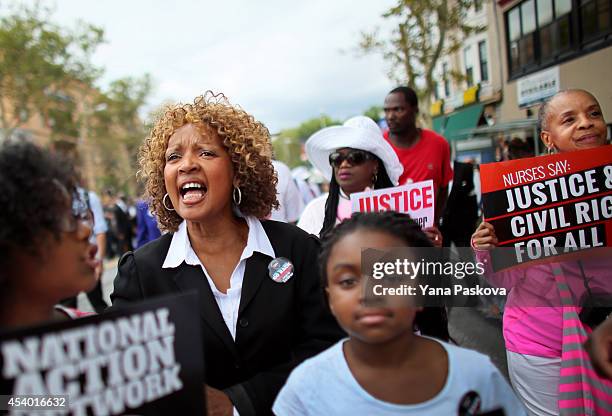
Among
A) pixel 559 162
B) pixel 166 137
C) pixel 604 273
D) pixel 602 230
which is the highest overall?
pixel 166 137

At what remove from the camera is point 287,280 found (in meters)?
2.13

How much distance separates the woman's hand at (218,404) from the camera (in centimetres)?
172

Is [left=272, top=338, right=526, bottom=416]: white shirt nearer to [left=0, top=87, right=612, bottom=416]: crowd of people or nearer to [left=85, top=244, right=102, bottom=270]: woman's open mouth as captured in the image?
[left=0, top=87, right=612, bottom=416]: crowd of people

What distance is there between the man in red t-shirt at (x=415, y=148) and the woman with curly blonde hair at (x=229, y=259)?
229cm

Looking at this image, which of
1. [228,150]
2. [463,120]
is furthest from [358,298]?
[463,120]

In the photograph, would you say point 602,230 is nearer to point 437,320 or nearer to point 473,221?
point 437,320

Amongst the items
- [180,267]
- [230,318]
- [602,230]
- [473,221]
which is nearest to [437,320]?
[602,230]

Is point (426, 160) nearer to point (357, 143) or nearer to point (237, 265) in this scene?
point (357, 143)

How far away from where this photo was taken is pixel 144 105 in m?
43.7

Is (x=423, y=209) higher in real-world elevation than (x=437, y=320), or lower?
higher

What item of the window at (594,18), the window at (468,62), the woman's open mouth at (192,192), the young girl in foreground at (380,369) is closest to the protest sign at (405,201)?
the woman's open mouth at (192,192)

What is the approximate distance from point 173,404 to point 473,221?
389cm

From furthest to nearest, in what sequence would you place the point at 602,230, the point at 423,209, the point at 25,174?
the point at 423,209 → the point at 602,230 → the point at 25,174

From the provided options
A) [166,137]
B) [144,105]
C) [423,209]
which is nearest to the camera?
[166,137]
